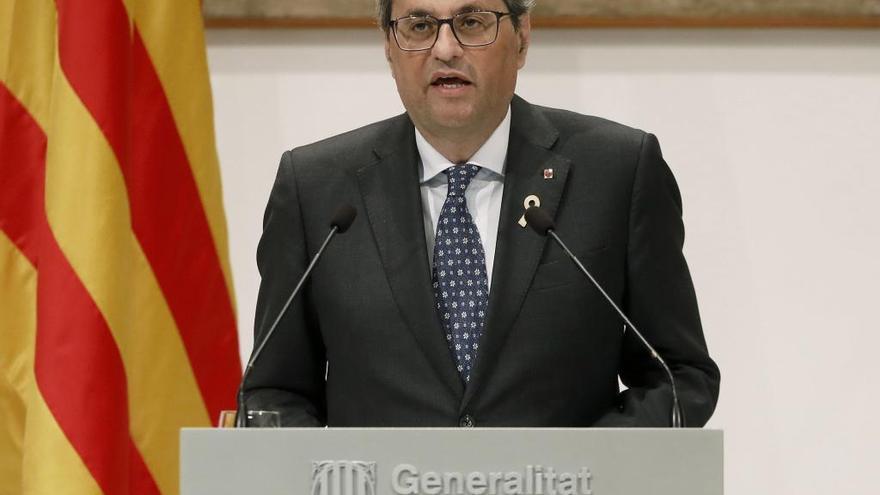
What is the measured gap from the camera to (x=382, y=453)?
1.61 meters

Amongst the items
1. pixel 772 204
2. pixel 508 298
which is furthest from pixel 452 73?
pixel 772 204

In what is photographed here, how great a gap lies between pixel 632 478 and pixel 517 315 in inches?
24.0

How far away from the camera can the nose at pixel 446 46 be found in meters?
2.18

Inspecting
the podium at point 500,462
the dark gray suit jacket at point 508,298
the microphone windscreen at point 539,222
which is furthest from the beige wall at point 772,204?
the podium at point 500,462

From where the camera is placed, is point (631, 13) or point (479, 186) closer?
point (479, 186)

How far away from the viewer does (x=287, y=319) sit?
235 cm

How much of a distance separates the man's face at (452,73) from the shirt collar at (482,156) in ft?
0.23

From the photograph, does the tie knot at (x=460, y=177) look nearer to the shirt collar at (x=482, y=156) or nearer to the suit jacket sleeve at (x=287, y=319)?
the shirt collar at (x=482, y=156)

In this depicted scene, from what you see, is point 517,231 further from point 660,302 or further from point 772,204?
point 772,204

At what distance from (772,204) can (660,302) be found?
1142 mm

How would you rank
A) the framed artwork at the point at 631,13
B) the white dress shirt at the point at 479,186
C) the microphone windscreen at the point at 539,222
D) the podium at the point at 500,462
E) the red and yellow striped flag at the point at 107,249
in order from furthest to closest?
1. the framed artwork at the point at 631,13
2. the red and yellow striped flag at the point at 107,249
3. the white dress shirt at the point at 479,186
4. the microphone windscreen at the point at 539,222
5. the podium at the point at 500,462

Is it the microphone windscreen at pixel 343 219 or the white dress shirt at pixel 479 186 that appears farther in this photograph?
the white dress shirt at pixel 479 186

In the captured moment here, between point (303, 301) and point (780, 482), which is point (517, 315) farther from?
point (780, 482)

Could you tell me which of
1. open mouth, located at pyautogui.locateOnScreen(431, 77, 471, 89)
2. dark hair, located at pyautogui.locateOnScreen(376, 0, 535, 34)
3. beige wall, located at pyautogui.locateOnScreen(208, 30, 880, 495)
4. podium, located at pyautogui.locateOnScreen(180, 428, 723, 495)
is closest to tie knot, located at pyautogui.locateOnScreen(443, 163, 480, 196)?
open mouth, located at pyautogui.locateOnScreen(431, 77, 471, 89)
